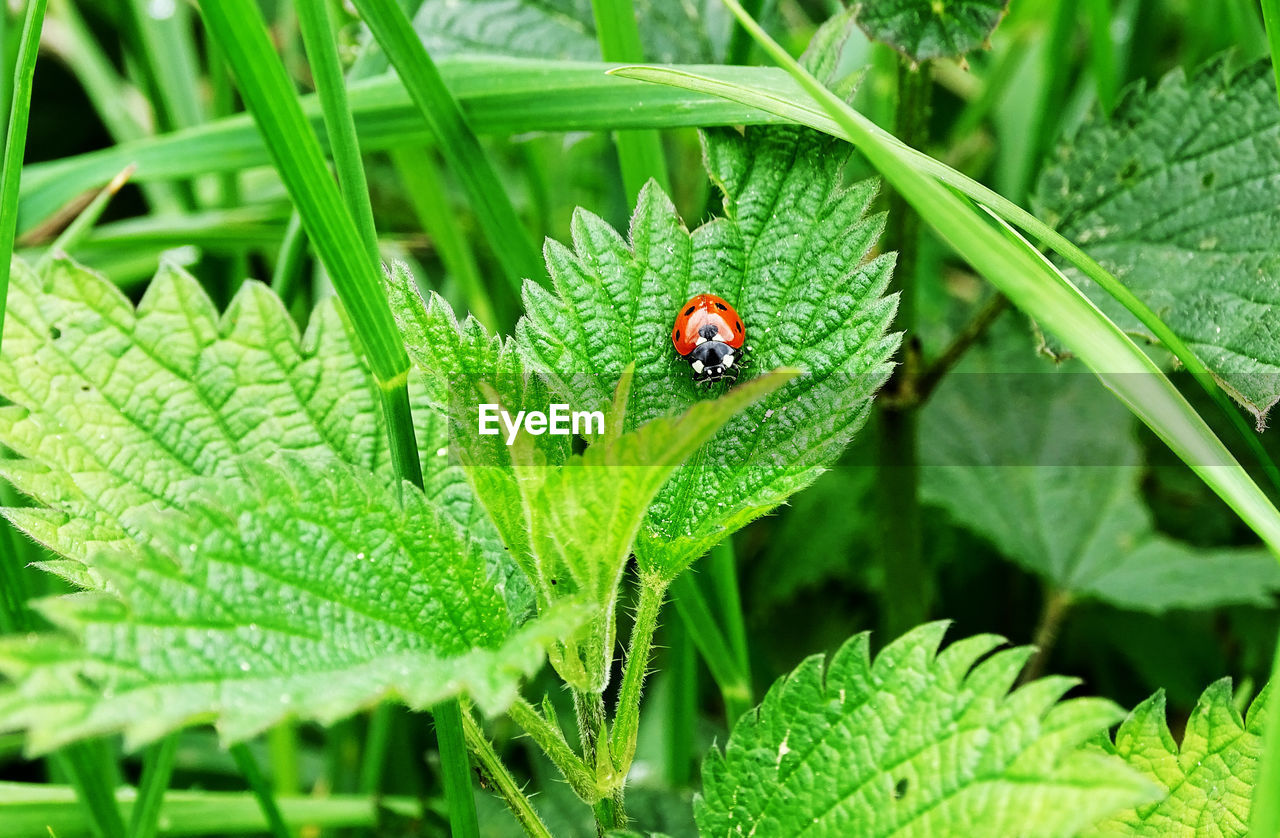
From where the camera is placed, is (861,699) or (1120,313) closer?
(861,699)

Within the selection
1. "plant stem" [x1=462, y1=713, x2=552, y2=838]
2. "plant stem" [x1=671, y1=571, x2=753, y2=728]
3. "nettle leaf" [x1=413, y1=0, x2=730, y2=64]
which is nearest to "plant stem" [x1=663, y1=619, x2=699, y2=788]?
"plant stem" [x1=671, y1=571, x2=753, y2=728]

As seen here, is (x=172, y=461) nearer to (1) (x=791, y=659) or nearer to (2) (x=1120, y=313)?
(2) (x=1120, y=313)

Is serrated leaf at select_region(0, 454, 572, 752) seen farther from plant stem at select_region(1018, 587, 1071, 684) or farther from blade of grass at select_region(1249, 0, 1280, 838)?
plant stem at select_region(1018, 587, 1071, 684)

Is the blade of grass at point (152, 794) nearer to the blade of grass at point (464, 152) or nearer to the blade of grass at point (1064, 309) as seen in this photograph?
the blade of grass at point (464, 152)

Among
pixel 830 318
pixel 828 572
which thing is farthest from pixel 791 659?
pixel 830 318

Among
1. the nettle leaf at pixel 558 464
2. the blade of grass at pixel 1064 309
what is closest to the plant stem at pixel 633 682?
the nettle leaf at pixel 558 464

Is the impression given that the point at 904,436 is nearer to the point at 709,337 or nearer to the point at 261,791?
the point at 709,337

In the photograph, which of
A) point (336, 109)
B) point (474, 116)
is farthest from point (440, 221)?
point (336, 109)
